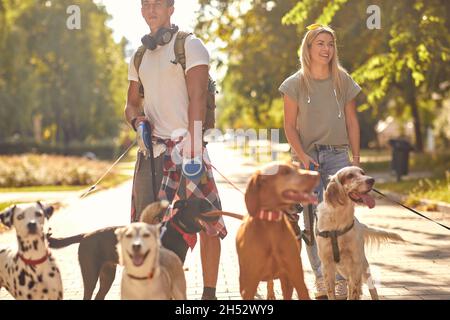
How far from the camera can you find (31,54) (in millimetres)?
50000

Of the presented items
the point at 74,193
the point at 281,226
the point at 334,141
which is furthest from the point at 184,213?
the point at 74,193

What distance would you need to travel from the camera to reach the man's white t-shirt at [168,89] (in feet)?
17.7

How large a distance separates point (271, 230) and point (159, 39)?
1832 millimetres

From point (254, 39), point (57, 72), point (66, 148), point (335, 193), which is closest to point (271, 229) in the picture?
point (335, 193)

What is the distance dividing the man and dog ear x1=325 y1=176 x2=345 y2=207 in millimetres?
878

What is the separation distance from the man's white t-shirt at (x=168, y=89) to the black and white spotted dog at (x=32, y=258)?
51.1 inches

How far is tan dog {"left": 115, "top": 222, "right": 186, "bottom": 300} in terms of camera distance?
13.6 feet

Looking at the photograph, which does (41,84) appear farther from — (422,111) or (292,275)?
(292,275)

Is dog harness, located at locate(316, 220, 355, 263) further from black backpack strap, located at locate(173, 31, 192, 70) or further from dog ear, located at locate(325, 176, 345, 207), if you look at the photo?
black backpack strap, located at locate(173, 31, 192, 70)

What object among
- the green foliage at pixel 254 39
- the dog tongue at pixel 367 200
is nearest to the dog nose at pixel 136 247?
the dog tongue at pixel 367 200

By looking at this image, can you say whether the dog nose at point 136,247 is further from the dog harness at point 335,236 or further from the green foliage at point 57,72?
the green foliage at point 57,72

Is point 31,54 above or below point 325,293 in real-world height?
above
